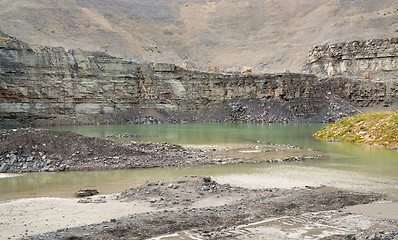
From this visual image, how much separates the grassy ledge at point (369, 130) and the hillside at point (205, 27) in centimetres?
4433

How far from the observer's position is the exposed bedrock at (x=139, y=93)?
4919 centimetres

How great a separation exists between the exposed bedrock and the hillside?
12.5 metres

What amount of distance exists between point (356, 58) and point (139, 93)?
40580mm

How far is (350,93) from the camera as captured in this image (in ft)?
212

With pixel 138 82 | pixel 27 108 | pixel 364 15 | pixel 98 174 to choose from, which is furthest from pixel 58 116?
pixel 364 15

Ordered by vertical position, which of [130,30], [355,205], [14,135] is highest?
[130,30]

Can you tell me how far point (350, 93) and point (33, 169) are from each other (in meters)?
Result: 58.0

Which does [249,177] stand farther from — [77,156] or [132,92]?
[132,92]

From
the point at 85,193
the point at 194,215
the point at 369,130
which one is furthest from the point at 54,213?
the point at 369,130

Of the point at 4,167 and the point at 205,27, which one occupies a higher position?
the point at 205,27

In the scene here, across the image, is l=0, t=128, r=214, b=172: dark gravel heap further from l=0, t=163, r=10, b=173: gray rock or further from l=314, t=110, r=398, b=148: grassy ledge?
l=314, t=110, r=398, b=148: grassy ledge

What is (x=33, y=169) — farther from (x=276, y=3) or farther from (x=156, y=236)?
(x=276, y=3)

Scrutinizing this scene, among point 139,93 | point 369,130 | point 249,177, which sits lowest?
point 249,177

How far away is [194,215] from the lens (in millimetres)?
9211
